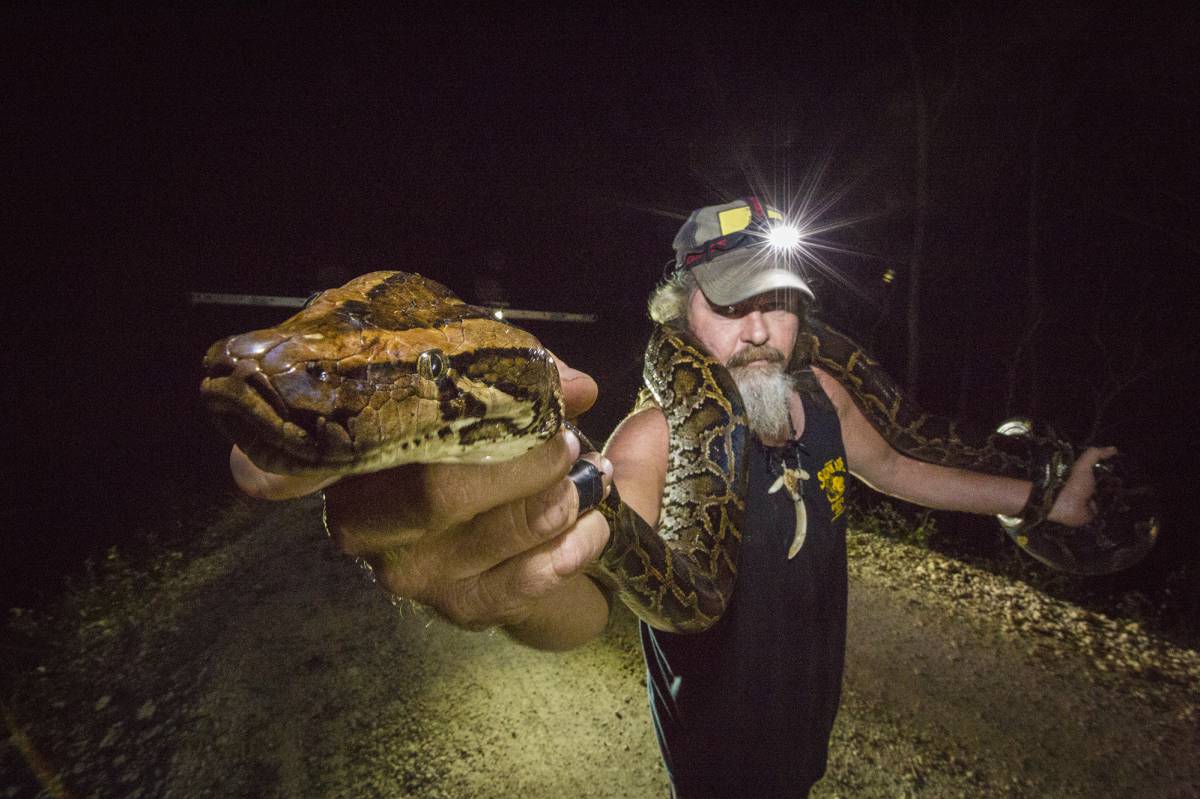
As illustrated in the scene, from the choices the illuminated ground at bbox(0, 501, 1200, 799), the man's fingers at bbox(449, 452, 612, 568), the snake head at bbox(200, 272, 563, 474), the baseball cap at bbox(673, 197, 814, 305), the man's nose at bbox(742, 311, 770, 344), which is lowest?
the illuminated ground at bbox(0, 501, 1200, 799)

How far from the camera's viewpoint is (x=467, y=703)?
4855 millimetres

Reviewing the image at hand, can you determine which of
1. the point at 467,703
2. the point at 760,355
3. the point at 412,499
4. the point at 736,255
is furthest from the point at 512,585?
the point at 467,703

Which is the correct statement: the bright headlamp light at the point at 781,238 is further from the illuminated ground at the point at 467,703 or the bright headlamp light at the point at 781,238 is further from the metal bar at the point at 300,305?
the illuminated ground at the point at 467,703

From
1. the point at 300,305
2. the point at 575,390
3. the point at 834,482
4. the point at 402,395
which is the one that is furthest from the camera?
the point at 834,482

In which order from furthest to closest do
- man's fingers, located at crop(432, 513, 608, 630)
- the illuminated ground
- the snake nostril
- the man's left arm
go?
the illuminated ground → the man's left arm → man's fingers, located at crop(432, 513, 608, 630) → the snake nostril

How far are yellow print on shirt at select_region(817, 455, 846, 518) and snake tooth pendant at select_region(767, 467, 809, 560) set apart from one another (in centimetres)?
13

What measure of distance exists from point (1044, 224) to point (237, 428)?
1703 cm

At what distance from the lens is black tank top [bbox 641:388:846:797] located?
2.56m

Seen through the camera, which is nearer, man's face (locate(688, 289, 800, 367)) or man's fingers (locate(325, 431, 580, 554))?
man's fingers (locate(325, 431, 580, 554))

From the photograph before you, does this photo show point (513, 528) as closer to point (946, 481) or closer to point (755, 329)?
point (755, 329)

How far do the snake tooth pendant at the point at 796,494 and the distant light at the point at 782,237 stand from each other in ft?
5.43

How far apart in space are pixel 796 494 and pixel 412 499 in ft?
7.38

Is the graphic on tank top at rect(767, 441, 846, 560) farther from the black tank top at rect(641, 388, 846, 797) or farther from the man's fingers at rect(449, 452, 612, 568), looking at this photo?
the man's fingers at rect(449, 452, 612, 568)

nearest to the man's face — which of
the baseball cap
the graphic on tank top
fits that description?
the baseball cap
